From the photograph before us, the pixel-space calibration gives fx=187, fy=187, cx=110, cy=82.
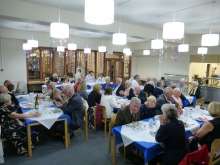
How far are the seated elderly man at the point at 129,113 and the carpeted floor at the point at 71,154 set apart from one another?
67cm

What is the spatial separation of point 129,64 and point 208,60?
5.12 metres

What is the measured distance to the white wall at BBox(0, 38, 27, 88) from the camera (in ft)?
26.5

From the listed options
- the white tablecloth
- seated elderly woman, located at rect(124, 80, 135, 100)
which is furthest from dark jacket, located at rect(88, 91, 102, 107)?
the white tablecloth

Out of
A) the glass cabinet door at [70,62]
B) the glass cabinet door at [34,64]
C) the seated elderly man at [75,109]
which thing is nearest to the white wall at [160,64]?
the glass cabinet door at [70,62]

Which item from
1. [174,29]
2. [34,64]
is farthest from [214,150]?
[34,64]

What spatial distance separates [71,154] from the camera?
3.42 metres

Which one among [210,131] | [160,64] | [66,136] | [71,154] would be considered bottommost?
[71,154]

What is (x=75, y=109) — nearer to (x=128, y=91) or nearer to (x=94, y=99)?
(x=94, y=99)

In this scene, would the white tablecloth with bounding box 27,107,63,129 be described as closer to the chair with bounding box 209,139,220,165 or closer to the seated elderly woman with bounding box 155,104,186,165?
the seated elderly woman with bounding box 155,104,186,165

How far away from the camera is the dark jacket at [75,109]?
3.72 meters

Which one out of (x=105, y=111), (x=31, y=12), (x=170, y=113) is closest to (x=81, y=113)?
(x=105, y=111)

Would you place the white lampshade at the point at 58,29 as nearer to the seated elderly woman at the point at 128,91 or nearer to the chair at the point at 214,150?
the seated elderly woman at the point at 128,91

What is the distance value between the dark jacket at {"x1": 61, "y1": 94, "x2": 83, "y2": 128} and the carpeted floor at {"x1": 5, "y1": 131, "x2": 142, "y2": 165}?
18.4 inches

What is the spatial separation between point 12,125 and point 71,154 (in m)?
1.15
